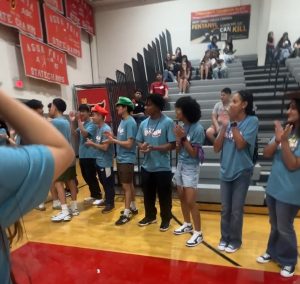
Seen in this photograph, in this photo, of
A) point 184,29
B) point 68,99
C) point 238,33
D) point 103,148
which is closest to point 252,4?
point 238,33

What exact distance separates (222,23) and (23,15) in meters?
7.23

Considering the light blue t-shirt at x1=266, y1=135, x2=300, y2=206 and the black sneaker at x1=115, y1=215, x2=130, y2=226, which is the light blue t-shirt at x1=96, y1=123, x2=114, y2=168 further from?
the light blue t-shirt at x1=266, y1=135, x2=300, y2=206

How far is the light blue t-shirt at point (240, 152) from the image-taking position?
2576 millimetres

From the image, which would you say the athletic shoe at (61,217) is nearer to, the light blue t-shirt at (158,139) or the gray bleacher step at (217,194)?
the light blue t-shirt at (158,139)

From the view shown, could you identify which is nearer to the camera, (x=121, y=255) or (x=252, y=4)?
(x=121, y=255)

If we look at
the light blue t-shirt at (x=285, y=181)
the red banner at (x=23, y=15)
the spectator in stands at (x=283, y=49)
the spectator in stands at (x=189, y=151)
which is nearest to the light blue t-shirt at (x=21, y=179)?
the light blue t-shirt at (x=285, y=181)

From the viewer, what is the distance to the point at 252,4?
10078 mm

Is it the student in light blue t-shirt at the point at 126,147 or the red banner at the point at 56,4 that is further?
the red banner at the point at 56,4

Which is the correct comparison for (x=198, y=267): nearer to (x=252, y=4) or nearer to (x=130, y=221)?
(x=130, y=221)

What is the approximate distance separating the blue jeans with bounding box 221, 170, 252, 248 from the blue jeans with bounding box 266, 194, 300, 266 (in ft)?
0.87

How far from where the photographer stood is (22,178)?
0.47 metres

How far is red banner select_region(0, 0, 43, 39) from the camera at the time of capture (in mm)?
6059

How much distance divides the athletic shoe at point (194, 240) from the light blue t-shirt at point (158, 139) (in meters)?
0.83

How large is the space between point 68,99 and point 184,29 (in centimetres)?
543
